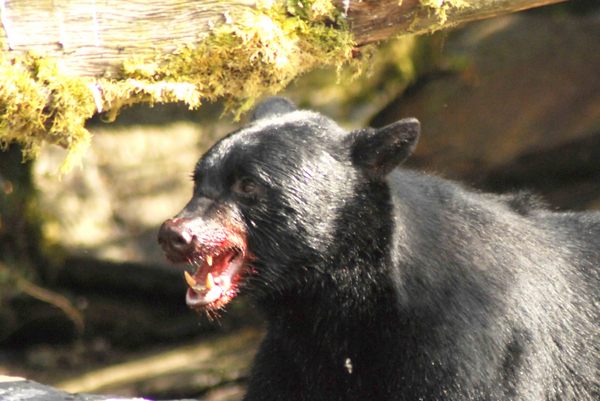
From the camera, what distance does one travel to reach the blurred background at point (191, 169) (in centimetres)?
1092

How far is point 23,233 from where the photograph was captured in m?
10.9

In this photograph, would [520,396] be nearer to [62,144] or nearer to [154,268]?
[62,144]

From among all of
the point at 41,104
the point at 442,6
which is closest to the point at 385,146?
the point at 442,6

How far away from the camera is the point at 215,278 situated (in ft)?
18.4

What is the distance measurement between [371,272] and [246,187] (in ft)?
2.58

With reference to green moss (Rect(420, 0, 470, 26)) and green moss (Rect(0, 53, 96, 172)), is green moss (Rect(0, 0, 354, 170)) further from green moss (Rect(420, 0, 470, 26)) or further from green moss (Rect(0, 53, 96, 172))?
green moss (Rect(420, 0, 470, 26))

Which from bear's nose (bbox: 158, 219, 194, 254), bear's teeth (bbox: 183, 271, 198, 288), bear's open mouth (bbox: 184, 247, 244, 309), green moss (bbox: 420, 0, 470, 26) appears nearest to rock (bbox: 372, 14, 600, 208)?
green moss (bbox: 420, 0, 470, 26)

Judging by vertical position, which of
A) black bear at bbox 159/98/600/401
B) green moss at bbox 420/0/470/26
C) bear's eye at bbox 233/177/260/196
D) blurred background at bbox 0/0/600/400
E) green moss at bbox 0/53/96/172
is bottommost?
blurred background at bbox 0/0/600/400

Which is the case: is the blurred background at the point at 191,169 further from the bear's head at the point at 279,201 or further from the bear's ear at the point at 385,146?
the bear's ear at the point at 385,146

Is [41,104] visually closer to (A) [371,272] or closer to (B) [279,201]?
(B) [279,201]

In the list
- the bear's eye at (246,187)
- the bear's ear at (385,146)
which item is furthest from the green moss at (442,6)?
the bear's eye at (246,187)

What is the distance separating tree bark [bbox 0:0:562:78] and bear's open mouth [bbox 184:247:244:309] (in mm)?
1188

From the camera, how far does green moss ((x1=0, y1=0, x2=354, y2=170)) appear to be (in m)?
5.67

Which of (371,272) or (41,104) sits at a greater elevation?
(41,104)
